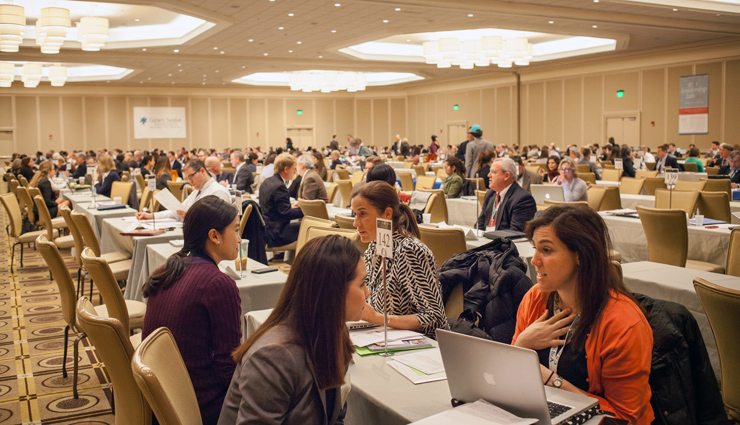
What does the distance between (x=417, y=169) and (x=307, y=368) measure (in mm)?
13807

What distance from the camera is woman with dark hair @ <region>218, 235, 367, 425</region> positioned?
1833 millimetres

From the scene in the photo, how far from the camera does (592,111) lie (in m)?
23.7

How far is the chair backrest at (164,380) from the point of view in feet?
6.91

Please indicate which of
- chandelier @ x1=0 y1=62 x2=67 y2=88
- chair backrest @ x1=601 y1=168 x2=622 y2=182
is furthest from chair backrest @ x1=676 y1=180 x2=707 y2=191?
chandelier @ x1=0 y1=62 x2=67 y2=88

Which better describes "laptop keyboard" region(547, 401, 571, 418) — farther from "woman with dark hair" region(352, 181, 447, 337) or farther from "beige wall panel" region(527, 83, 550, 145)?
"beige wall panel" region(527, 83, 550, 145)

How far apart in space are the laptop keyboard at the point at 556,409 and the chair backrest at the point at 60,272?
10.5 feet

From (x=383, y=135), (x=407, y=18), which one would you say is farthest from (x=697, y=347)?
(x=383, y=135)

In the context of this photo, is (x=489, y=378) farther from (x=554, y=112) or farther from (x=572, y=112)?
(x=554, y=112)

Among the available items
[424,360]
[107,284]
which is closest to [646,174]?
[107,284]

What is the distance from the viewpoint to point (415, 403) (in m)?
2.37

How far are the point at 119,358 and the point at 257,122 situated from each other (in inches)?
1222

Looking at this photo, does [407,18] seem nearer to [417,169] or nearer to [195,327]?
[417,169]

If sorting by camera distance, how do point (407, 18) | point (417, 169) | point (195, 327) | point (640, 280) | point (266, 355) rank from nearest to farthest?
point (266, 355)
point (195, 327)
point (640, 280)
point (407, 18)
point (417, 169)

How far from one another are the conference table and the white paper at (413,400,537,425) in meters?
2.41
